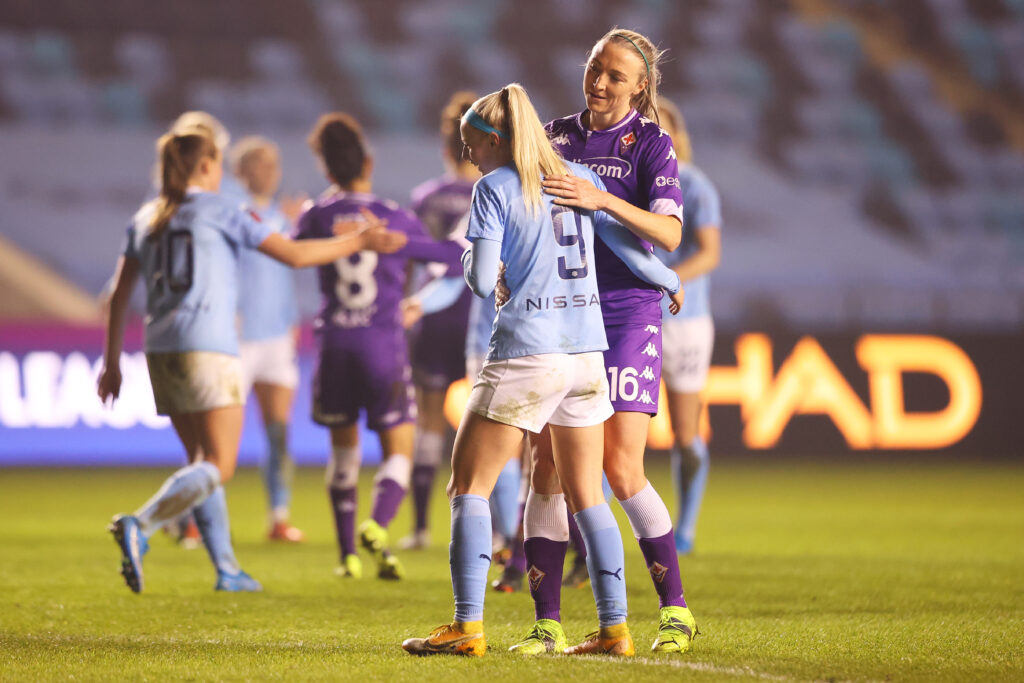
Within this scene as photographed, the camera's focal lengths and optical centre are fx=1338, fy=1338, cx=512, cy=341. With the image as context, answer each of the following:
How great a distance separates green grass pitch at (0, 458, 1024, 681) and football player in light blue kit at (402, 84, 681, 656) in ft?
0.81

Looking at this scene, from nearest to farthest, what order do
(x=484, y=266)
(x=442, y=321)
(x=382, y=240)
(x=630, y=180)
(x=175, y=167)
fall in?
(x=484, y=266) → (x=630, y=180) → (x=382, y=240) → (x=175, y=167) → (x=442, y=321)

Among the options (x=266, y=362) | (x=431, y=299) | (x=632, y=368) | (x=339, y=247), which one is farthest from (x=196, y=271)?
(x=266, y=362)

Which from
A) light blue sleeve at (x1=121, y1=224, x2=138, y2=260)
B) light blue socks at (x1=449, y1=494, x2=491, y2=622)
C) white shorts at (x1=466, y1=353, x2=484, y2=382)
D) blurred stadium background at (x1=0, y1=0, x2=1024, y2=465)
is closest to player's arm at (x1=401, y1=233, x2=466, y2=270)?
white shorts at (x1=466, y1=353, x2=484, y2=382)

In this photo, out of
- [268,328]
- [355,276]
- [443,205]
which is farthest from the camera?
[268,328]

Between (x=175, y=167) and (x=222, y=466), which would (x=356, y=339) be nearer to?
(x=222, y=466)

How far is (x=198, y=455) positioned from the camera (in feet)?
17.7

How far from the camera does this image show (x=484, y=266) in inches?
144

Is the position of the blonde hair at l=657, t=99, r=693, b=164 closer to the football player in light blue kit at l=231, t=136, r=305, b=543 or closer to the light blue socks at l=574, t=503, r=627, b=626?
the football player in light blue kit at l=231, t=136, r=305, b=543

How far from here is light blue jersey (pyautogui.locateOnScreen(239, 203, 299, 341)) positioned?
8.08 metres

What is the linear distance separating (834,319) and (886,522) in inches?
279

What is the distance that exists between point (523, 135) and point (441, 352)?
129 inches

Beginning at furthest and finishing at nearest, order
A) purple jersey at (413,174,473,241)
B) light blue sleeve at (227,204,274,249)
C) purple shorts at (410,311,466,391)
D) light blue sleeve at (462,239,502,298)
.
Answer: purple shorts at (410,311,466,391), purple jersey at (413,174,473,241), light blue sleeve at (227,204,274,249), light blue sleeve at (462,239,502,298)

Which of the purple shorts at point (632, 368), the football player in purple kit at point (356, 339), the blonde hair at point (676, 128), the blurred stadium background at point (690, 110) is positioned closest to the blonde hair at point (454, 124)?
the football player in purple kit at point (356, 339)

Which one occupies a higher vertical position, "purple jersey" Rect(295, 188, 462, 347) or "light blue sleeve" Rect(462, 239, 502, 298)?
"purple jersey" Rect(295, 188, 462, 347)
